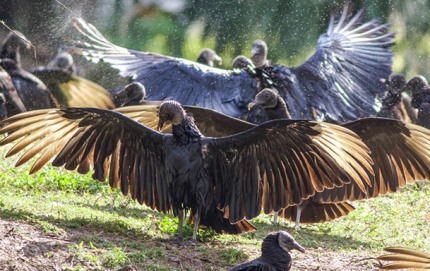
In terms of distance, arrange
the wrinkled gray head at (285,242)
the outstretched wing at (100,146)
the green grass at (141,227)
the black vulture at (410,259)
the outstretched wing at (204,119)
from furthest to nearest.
Answer: the outstretched wing at (204,119)
the outstretched wing at (100,146)
the green grass at (141,227)
the wrinkled gray head at (285,242)
the black vulture at (410,259)

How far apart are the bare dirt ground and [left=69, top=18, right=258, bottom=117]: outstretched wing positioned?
10.6ft

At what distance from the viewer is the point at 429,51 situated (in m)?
16.2

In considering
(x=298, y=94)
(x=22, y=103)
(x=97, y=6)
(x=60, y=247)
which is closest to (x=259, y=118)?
(x=298, y=94)

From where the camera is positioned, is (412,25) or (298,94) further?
(412,25)

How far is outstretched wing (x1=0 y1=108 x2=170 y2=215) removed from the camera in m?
6.39

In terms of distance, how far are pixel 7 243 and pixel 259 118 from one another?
3.39 metres

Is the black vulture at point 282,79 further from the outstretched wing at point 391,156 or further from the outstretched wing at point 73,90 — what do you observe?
the outstretched wing at point 391,156

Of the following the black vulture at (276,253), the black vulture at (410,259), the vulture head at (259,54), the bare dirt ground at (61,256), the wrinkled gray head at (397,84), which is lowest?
the bare dirt ground at (61,256)

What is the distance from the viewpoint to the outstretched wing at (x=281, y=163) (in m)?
5.97

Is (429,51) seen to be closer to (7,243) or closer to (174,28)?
(174,28)

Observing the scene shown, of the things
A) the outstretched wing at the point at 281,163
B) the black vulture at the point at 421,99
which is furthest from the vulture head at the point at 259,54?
the outstretched wing at the point at 281,163

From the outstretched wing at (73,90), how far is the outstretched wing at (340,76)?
6.46 feet

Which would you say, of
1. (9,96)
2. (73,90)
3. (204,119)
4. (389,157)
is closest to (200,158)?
(204,119)

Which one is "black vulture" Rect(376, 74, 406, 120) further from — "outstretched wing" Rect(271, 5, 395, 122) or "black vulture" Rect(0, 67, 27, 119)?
"black vulture" Rect(0, 67, 27, 119)
